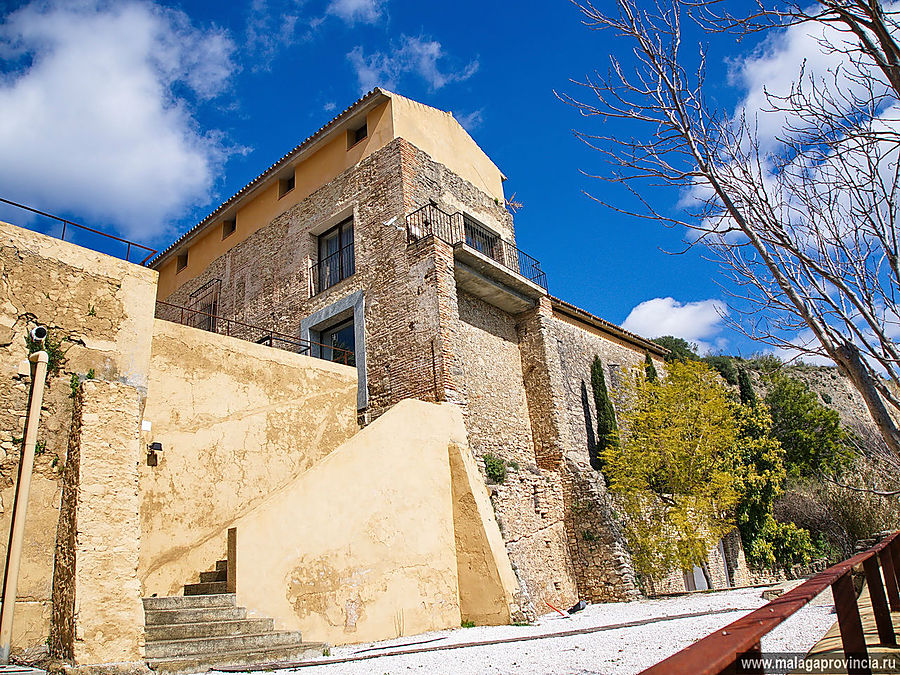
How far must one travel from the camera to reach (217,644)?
5.93 m

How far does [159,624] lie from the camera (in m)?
6.16

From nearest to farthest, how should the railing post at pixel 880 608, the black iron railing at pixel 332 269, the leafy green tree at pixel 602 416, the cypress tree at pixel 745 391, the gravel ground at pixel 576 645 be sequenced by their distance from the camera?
the railing post at pixel 880 608 → the gravel ground at pixel 576 645 → the black iron railing at pixel 332 269 → the leafy green tree at pixel 602 416 → the cypress tree at pixel 745 391

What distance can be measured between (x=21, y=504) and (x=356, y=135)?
1230 cm

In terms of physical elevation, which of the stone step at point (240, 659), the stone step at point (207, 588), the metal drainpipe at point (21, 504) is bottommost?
the stone step at point (240, 659)

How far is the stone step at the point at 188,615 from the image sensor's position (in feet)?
20.4

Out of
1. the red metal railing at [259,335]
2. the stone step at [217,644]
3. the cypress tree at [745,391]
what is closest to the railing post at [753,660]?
the stone step at [217,644]

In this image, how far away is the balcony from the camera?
13633 mm

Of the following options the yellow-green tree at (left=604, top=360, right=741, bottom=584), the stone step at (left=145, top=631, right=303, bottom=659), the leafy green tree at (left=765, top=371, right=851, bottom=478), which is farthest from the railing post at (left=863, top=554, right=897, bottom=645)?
the leafy green tree at (left=765, top=371, right=851, bottom=478)

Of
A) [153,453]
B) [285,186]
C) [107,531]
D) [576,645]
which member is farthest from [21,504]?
[285,186]

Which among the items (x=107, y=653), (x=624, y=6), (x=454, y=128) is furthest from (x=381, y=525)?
(x=454, y=128)

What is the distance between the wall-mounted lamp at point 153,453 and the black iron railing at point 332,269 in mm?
7247

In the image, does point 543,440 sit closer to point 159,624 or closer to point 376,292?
point 376,292

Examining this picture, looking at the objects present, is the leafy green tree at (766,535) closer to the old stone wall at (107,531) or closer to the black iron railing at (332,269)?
Answer: the black iron railing at (332,269)

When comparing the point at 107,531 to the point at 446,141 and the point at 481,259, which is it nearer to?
the point at 481,259
